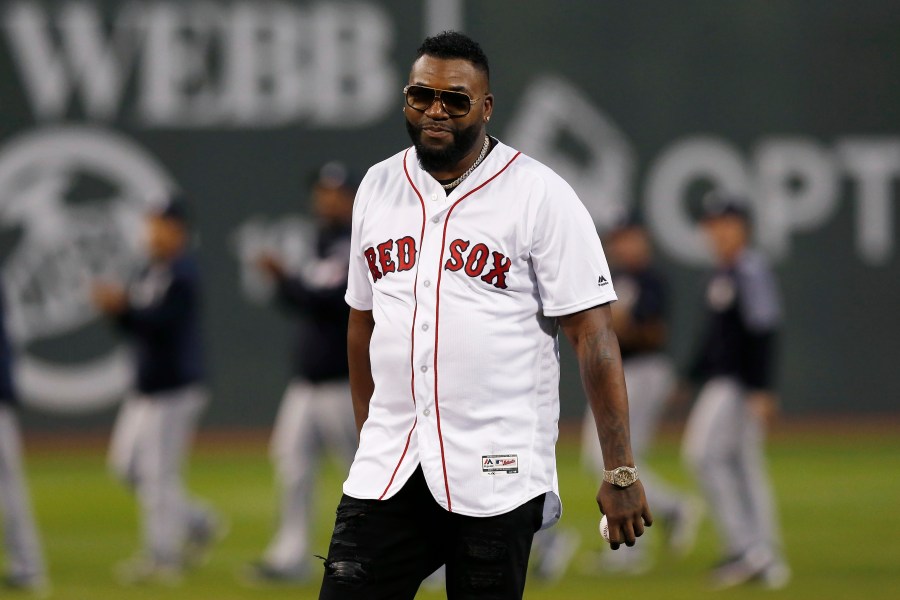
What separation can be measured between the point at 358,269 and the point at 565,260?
31.4 inches

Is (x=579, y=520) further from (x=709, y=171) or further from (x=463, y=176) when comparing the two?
(x=463, y=176)

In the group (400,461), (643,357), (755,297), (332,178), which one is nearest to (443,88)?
(400,461)

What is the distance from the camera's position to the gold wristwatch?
4.78 metres

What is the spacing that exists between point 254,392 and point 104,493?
10.6 feet

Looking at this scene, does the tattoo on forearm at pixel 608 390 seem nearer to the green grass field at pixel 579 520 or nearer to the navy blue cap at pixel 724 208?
the green grass field at pixel 579 520

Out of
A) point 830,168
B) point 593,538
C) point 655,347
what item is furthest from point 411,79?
point 830,168

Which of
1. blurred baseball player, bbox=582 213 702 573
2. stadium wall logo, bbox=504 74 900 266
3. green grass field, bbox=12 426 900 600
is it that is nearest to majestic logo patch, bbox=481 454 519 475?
green grass field, bbox=12 426 900 600

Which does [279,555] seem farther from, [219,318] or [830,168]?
[830,168]

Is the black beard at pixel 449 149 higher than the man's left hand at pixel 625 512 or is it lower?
higher

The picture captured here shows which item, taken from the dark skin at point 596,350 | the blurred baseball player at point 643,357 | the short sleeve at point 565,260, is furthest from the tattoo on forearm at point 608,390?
the blurred baseball player at point 643,357

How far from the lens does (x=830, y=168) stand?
59.1 ft

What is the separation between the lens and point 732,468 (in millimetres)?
10328

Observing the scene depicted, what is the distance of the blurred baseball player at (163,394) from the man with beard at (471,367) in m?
5.47

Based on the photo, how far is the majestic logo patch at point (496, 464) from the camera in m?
4.86
